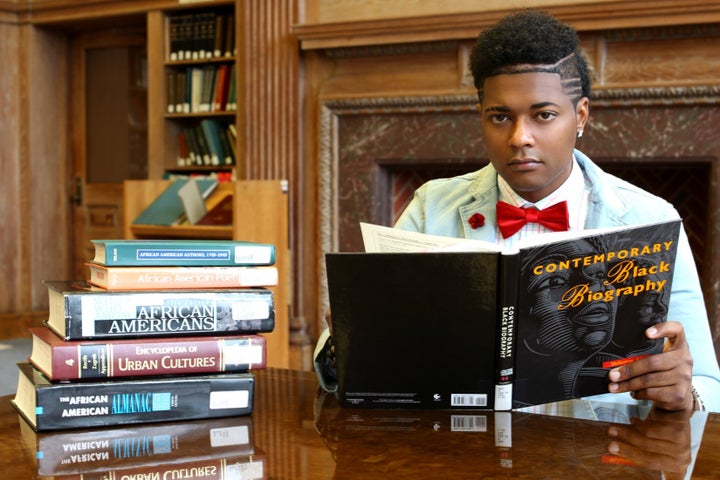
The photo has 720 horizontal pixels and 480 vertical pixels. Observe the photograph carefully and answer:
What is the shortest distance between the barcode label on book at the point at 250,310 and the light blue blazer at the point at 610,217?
656 millimetres

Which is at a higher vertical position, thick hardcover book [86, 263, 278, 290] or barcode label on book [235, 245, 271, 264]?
barcode label on book [235, 245, 271, 264]

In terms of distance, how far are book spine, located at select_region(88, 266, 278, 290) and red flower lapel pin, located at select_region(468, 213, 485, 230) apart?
658 millimetres

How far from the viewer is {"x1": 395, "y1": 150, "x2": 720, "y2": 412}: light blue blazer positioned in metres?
1.47

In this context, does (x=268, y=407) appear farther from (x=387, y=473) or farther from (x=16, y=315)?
(x=16, y=315)

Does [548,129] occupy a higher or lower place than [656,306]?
higher

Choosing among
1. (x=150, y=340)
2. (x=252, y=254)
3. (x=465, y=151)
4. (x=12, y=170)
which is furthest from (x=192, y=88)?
(x=150, y=340)

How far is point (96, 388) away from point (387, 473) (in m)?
0.43

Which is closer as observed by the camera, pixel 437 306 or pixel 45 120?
pixel 437 306

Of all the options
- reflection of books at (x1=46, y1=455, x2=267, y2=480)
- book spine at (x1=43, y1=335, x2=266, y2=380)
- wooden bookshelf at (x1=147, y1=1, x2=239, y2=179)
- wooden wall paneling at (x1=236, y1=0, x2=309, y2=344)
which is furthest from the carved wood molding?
reflection of books at (x1=46, y1=455, x2=267, y2=480)

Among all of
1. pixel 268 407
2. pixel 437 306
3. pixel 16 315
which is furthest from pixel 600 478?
pixel 16 315

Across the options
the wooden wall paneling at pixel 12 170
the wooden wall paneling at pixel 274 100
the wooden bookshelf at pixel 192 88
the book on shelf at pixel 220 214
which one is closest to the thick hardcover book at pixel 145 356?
the book on shelf at pixel 220 214

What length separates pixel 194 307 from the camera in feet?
3.76

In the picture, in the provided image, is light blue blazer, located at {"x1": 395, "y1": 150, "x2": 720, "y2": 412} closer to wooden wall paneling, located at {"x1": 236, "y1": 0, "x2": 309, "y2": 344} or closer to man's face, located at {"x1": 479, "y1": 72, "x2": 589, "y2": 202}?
man's face, located at {"x1": 479, "y1": 72, "x2": 589, "y2": 202}

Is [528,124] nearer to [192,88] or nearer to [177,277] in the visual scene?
[177,277]
